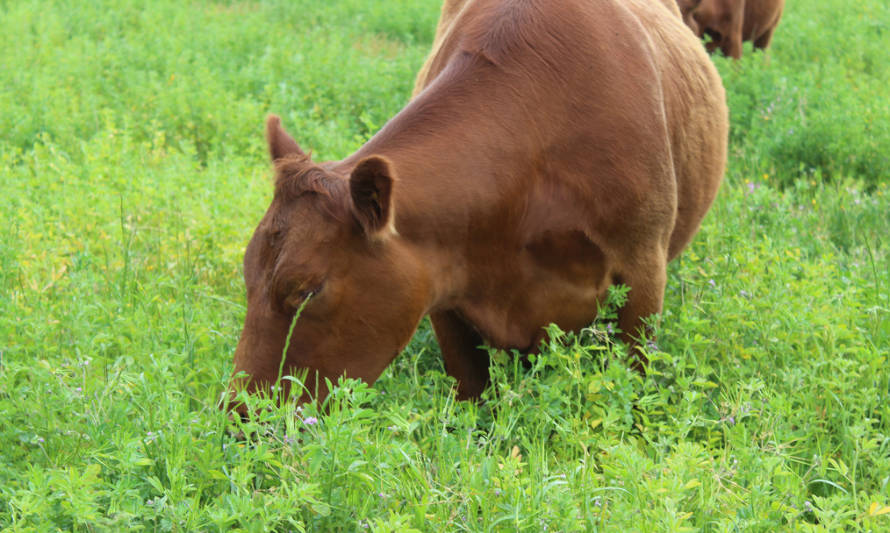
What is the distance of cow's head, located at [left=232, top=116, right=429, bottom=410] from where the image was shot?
306cm

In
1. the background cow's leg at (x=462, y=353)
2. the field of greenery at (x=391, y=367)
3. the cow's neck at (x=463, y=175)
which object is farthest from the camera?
the background cow's leg at (x=462, y=353)

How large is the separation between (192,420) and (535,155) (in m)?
1.64

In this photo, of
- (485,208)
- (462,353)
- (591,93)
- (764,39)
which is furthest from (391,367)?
(764,39)

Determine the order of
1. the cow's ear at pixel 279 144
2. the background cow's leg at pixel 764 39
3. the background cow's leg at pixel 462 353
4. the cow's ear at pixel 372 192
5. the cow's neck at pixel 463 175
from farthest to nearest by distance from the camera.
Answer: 1. the background cow's leg at pixel 764 39
2. the background cow's leg at pixel 462 353
3. the cow's ear at pixel 279 144
4. the cow's neck at pixel 463 175
5. the cow's ear at pixel 372 192

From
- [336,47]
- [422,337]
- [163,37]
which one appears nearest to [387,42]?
[336,47]

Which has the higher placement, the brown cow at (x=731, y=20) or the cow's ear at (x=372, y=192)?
the cow's ear at (x=372, y=192)

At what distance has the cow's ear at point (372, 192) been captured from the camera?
293 centimetres

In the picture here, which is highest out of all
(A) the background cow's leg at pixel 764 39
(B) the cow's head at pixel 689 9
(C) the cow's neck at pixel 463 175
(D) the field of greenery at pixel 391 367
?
(C) the cow's neck at pixel 463 175

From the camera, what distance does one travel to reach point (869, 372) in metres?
3.66

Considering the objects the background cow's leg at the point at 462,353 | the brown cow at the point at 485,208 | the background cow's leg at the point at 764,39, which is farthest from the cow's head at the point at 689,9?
the background cow's leg at the point at 462,353

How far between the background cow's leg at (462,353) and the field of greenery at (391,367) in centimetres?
12

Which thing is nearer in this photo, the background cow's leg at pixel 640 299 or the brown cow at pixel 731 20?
the background cow's leg at pixel 640 299

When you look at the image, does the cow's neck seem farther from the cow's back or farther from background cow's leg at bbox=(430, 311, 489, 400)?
background cow's leg at bbox=(430, 311, 489, 400)

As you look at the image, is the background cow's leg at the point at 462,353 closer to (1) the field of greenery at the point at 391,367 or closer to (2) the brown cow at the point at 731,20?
(1) the field of greenery at the point at 391,367
